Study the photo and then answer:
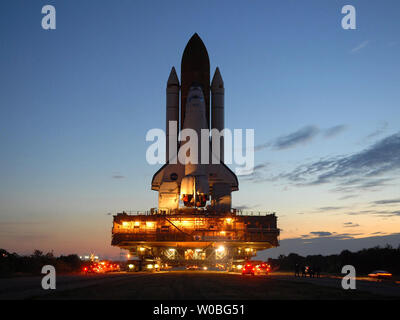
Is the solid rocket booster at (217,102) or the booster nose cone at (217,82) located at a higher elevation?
the booster nose cone at (217,82)

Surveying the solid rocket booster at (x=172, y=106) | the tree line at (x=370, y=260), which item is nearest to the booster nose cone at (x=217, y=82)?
the solid rocket booster at (x=172, y=106)

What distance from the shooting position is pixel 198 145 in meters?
66.5

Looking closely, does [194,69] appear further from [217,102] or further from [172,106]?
[172,106]

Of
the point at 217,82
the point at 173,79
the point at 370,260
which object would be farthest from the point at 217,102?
the point at 370,260

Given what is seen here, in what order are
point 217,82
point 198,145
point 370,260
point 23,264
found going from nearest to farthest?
point 23,264 → point 198,145 → point 370,260 → point 217,82

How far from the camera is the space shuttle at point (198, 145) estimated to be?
63875mm

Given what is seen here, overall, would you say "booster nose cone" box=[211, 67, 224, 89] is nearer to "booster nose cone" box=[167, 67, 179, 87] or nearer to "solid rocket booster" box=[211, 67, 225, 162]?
"solid rocket booster" box=[211, 67, 225, 162]

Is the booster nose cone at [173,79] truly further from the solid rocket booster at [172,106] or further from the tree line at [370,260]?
the tree line at [370,260]
